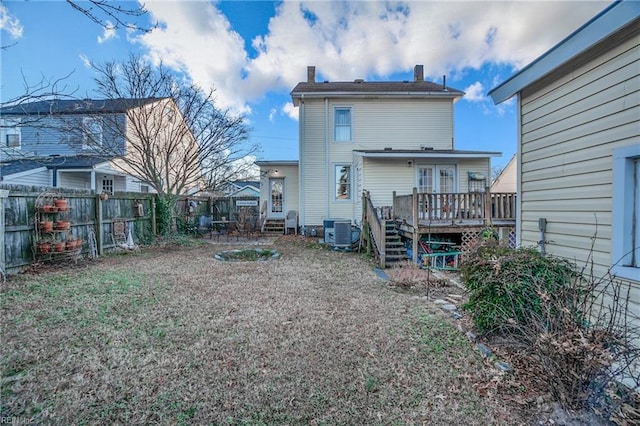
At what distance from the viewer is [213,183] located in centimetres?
1294

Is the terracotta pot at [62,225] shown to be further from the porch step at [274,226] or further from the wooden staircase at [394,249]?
the porch step at [274,226]

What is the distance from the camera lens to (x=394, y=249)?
817 cm

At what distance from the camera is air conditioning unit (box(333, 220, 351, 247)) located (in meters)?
10.1

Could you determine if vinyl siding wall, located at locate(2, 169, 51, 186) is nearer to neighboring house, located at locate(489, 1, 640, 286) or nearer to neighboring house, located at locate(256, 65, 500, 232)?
neighboring house, located at locate(256, 65, 500, 232)

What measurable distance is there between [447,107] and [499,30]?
626cm

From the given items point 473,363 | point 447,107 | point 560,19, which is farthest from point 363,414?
point 447,107

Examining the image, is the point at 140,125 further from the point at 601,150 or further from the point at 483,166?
the point at 483,166

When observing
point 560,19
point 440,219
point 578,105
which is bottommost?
point 440,219

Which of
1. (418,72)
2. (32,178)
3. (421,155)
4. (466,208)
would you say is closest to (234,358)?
(466,208)

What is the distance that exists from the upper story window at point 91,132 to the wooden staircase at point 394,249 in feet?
37.0

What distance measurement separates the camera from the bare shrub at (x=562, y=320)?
6.95ft

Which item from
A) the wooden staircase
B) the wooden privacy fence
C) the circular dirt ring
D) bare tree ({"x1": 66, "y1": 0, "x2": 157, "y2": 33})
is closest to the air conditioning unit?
the wooden staircase

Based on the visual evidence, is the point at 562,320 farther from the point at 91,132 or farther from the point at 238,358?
the point at 91,132

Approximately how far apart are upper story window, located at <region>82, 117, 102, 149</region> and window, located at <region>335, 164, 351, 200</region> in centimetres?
955
